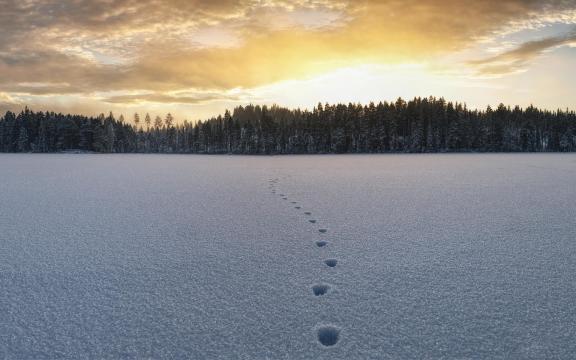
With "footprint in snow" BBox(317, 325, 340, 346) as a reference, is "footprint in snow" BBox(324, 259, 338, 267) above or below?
above

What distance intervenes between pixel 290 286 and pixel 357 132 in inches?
4560

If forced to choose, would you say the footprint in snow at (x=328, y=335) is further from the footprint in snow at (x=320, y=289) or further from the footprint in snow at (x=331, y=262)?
the footprint in snow at (x=331, y=262)

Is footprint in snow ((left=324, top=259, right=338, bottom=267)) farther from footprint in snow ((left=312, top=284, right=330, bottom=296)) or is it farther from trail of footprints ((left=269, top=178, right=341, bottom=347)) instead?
footprint in snow ((left=312, top=284, right=330, bottom=296))

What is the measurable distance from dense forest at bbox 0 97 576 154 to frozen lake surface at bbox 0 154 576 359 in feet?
362

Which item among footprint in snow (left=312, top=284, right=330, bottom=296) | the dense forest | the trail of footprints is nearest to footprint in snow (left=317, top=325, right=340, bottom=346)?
the trail of footprints

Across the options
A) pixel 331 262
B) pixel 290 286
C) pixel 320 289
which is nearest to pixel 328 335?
pixel 320 289

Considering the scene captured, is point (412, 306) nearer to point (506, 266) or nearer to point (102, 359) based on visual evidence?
point (506, 266)

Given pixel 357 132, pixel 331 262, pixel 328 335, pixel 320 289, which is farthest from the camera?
pixel 357 132

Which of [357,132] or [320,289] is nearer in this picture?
[320,289]

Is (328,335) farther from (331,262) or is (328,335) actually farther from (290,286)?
(331,262)

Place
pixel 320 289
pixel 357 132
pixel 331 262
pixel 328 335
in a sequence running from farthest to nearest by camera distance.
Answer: pixel 357 132, pixel 331 262, pixel 320 289, pixel 328 335

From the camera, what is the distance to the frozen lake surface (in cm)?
330

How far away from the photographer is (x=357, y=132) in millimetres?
117125

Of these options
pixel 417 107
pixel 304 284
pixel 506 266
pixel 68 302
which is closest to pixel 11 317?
pixel 68 302
